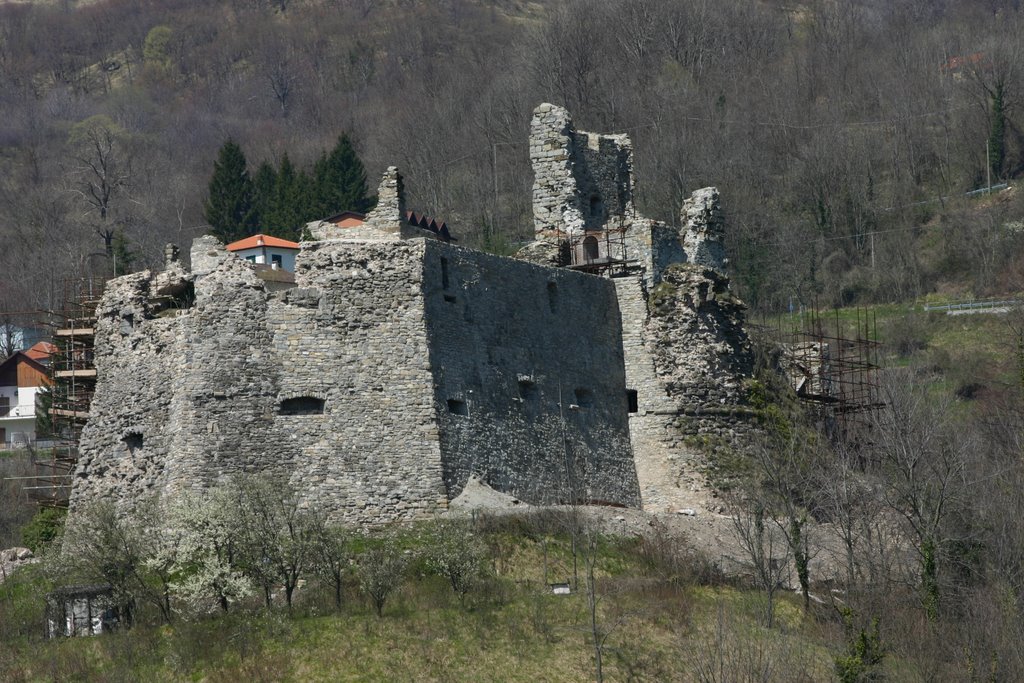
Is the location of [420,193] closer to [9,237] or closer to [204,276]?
[9,237]

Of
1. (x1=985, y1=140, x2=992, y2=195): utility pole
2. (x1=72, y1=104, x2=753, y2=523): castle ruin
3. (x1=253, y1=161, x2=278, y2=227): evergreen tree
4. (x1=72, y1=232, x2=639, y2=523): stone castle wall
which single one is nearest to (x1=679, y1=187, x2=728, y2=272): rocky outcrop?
(x1=72, y1=104, x2=753, y2=523): castle ruin

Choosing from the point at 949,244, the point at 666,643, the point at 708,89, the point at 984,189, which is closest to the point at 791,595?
the point at 666,643

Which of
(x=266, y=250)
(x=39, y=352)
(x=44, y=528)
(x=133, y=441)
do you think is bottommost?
(x=44, y=528)

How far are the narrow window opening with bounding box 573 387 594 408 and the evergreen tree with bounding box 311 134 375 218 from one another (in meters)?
29.7

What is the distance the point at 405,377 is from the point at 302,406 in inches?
86.9

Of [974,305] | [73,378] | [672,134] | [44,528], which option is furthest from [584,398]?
[672,134]

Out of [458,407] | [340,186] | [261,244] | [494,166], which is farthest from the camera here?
[494,166]

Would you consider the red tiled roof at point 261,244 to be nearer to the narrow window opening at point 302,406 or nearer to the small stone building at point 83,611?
the narrow window opening at point 302,406

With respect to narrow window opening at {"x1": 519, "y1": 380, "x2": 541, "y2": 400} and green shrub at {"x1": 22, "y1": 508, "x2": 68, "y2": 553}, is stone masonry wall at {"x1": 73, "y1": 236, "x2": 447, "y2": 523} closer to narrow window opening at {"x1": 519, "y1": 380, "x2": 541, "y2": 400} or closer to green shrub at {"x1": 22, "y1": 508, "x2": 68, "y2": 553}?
green shrub at {"x1": 22, "y1": 508, "x2": 68, "y2": 553}

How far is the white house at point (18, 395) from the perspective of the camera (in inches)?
2672

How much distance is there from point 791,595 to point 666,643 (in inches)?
207

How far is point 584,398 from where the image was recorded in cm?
4322

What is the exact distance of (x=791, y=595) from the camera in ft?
129

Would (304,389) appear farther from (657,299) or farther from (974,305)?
(974,305)
